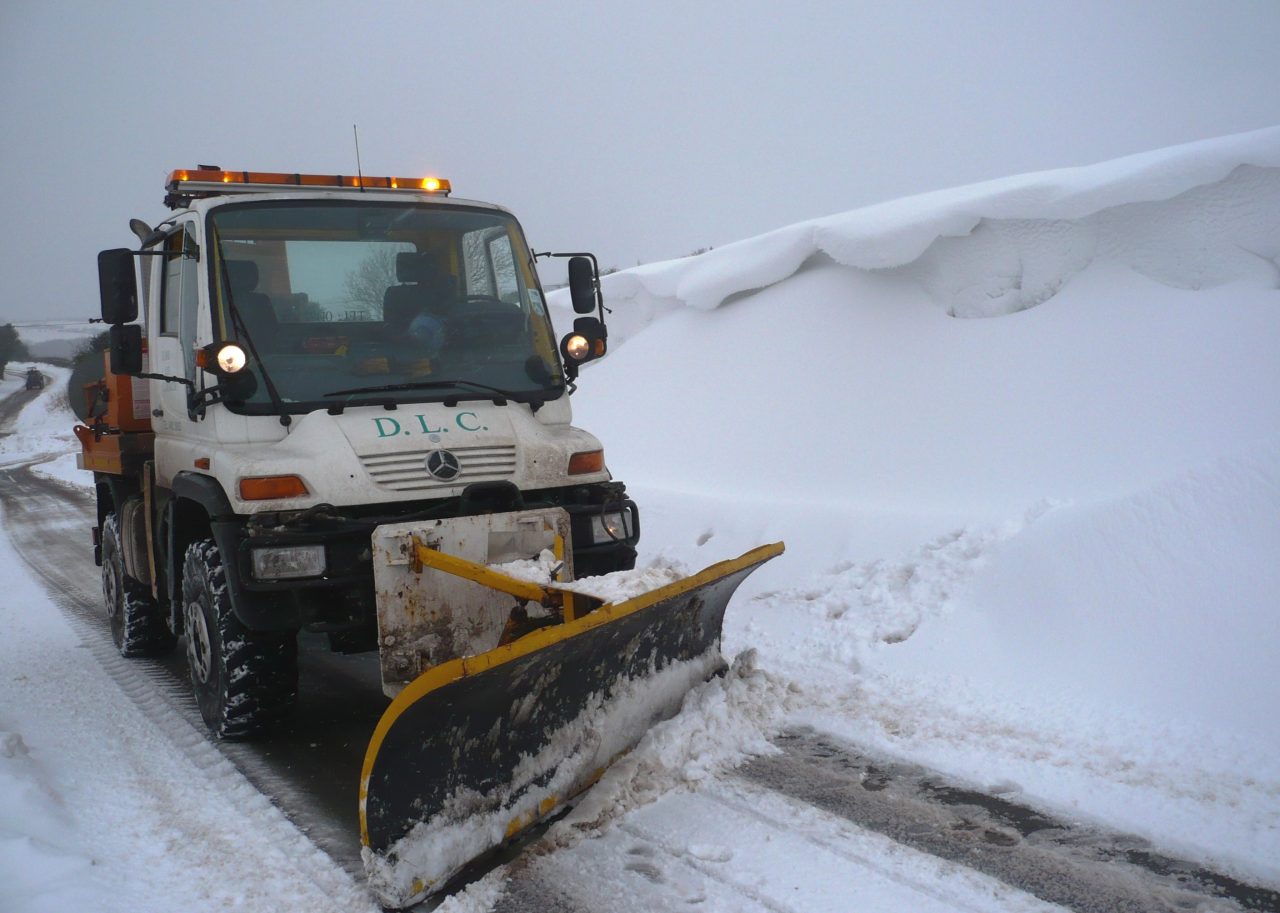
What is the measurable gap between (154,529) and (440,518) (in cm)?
236

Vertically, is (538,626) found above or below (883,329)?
below

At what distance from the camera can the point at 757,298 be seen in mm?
10898

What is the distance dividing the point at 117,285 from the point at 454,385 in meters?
1.59

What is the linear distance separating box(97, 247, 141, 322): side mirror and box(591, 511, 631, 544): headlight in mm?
2328

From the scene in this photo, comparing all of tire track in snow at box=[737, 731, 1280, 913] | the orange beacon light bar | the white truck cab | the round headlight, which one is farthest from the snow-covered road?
the orange beacon light bar

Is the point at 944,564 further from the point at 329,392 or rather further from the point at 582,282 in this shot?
the point at 329,392

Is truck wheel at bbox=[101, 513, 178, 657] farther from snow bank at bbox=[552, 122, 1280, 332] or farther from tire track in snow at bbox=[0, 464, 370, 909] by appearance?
snow bank at bbox=[552, 122, 1280, 332]

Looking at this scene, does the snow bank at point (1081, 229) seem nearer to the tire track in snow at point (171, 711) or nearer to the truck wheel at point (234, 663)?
the truck wheel at point (234, 663)

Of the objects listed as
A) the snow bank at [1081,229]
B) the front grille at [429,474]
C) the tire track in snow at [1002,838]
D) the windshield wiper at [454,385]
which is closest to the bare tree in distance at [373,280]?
the windshield wiper at [454,385]

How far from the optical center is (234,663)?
13.9 ft

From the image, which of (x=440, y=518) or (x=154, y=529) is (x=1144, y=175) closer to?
(x=440, y=518)

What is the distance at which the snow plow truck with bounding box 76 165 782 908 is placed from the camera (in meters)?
3.27

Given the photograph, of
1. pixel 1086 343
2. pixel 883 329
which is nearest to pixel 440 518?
pixel 1086 343

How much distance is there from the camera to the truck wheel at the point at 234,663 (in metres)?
4.21
